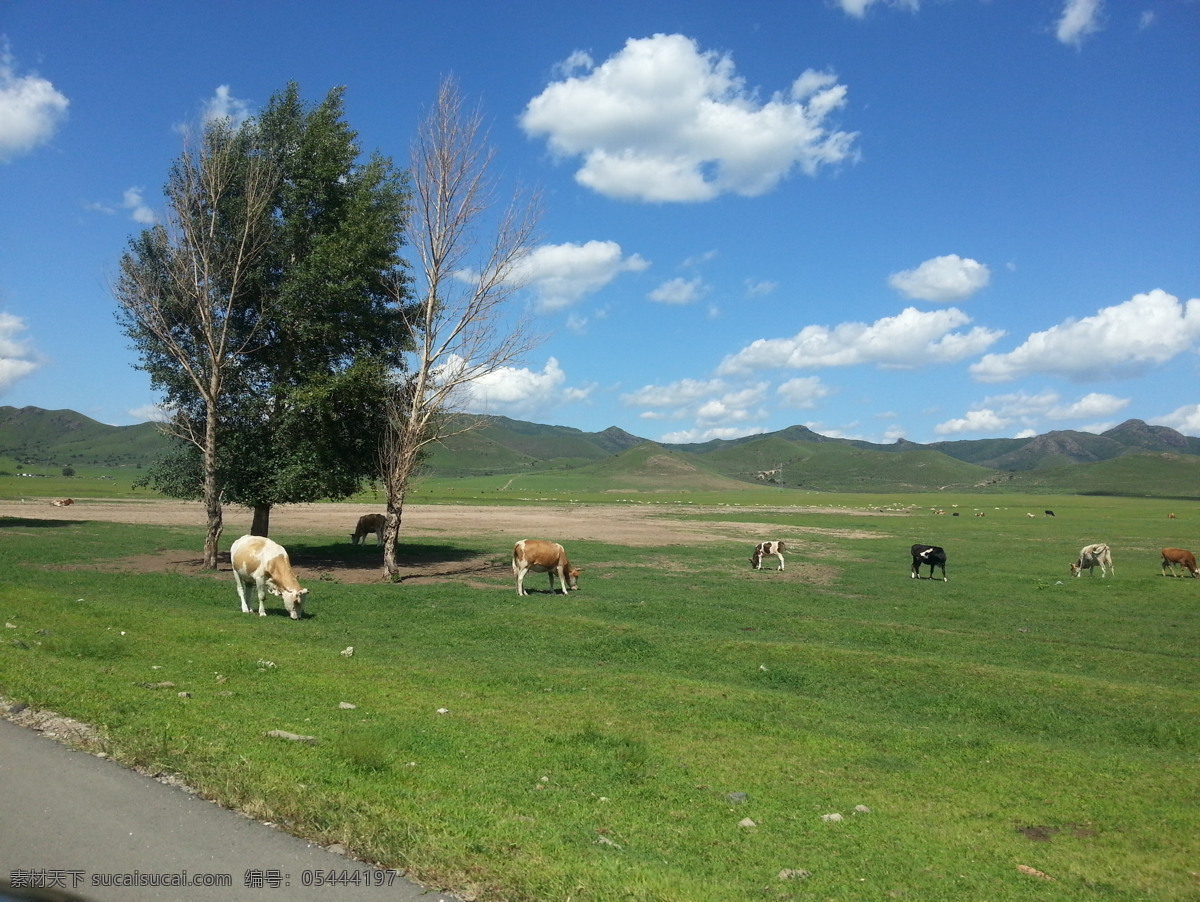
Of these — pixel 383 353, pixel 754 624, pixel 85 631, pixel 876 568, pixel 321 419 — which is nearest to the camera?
pixel 85 631

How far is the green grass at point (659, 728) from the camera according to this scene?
632 cm

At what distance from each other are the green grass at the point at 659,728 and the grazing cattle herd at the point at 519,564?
0.76 meters

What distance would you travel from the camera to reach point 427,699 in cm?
1161

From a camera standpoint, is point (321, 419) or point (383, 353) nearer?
point (321, 419)

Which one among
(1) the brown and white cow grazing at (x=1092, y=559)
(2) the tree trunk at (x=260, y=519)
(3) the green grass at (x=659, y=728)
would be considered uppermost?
(2) the tree trunk at (x=260, y=519)

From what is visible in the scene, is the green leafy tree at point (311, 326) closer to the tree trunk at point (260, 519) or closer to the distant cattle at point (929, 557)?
the tree trunk at point (260, 519)

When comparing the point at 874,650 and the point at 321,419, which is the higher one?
the point at 321,419

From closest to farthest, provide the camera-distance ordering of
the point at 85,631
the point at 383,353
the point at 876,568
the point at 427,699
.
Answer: the point at 427,699
the point at 85,631
the point at 383,353
the point at 876,568

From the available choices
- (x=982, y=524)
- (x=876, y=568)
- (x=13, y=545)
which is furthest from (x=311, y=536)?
(x=982, y=524)

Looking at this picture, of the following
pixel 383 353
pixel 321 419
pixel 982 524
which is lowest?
pixel 982 524

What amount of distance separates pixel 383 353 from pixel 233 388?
18.4ft

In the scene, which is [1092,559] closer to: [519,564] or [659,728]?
[519,564]

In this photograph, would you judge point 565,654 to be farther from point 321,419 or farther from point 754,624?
point 321,419

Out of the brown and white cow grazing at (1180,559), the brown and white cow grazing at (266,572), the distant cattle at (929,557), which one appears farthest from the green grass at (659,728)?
the brown and white cow grazing at (1180,559)
